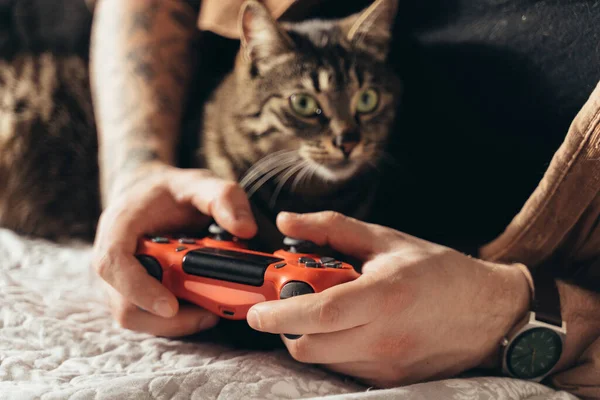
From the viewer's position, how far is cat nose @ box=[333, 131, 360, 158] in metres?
0.89

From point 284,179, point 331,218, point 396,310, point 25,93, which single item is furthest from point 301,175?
point 25,93

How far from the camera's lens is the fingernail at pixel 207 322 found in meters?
0.63

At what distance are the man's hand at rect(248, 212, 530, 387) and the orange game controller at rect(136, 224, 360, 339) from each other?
0.02m

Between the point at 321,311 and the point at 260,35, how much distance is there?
577 mm

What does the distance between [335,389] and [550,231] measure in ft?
1.16

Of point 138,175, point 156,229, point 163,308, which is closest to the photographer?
point 163,308

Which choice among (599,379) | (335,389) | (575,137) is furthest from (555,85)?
(335,389)

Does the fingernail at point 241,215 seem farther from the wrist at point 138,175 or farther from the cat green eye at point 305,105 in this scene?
the cat green eye at point 305,105

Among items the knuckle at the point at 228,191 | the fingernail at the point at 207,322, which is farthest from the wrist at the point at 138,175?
the fingernail at the point at 207,322

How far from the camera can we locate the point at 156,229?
69 centimetres

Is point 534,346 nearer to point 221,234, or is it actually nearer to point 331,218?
point 331,218

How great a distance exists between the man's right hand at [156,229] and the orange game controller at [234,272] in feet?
0.07

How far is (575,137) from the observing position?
23.8 inches

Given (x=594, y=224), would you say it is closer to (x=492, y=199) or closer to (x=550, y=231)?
(x=550, y=231)
